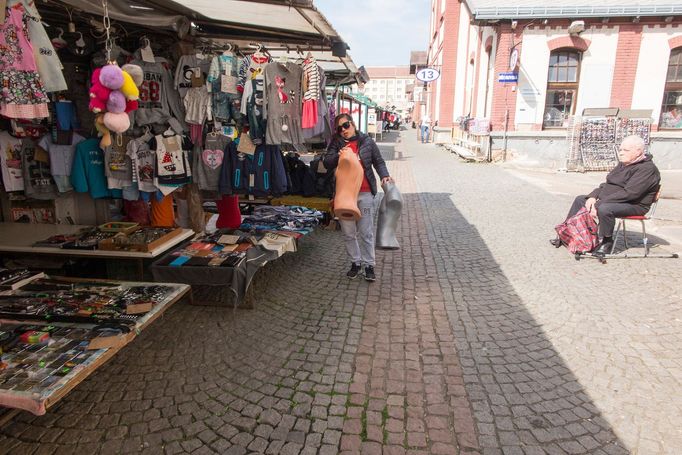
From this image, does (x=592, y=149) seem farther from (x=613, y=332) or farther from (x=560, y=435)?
(x=560, y=435)

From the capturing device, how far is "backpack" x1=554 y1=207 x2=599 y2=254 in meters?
5.77

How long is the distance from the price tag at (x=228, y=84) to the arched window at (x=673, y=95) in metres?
15.6

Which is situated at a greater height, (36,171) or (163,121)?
(163,121)

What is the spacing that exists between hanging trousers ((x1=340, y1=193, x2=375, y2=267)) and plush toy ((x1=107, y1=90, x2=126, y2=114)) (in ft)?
7.84

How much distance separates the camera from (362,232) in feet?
15.9

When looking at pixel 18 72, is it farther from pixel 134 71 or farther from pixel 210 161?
pixel 210 161

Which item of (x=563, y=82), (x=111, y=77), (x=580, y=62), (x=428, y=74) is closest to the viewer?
(x=111, y=77)

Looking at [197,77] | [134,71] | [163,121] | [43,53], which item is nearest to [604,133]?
[197,77]

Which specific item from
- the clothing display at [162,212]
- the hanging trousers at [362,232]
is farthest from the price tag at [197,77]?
the hanging trousers at [362,232]

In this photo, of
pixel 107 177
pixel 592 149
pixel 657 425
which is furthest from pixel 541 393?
pixel 592 149

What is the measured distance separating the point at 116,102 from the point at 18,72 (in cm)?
64

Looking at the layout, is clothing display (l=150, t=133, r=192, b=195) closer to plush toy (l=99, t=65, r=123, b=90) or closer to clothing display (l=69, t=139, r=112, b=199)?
clothing display (l=69, t=139, r=112, b=199)

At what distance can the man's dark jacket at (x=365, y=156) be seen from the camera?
15.3ft

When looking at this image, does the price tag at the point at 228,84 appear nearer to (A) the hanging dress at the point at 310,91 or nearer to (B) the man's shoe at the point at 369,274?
(A) the hanging dress at the point at 310,91
